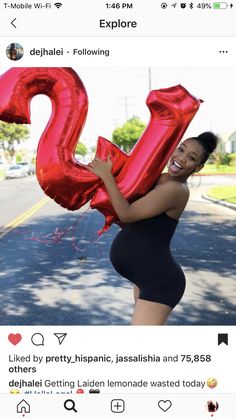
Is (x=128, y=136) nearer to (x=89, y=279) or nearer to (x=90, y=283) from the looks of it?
(x=89, y=279)

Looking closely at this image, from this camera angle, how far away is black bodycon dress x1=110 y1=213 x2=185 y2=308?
7.82 feet

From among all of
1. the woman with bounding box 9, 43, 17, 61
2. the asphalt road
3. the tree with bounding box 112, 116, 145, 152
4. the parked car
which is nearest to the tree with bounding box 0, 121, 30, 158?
the parked car

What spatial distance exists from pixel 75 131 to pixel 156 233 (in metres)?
0.63

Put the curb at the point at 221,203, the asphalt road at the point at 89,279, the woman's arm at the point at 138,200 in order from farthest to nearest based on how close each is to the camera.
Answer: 1. the curb at the point at 221,203
2. the asphalt road at the point at 89,279
3. the woman's arm at the point at 138,200

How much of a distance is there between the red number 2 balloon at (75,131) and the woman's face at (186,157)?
0.04 meters

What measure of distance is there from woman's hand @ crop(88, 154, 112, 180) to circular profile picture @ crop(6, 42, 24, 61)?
2.22 feet

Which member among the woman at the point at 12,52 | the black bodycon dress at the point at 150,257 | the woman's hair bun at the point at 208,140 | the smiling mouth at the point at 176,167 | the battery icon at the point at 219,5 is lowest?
the black bodycon dress at the point at 150,257

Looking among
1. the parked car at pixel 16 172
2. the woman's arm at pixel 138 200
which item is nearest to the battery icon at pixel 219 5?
the woman's arm at pixel 138 200

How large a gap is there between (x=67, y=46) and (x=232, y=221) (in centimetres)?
889
